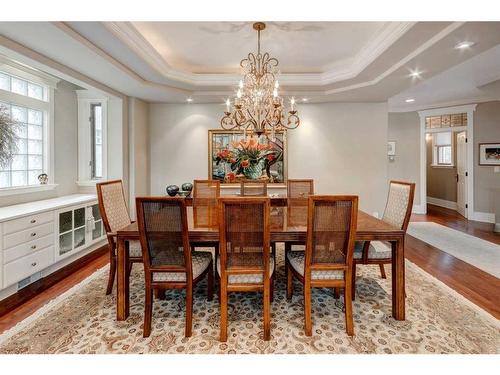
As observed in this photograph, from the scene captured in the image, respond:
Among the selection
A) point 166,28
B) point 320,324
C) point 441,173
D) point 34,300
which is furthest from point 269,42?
point 441,173

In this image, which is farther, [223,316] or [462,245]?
[462,245]

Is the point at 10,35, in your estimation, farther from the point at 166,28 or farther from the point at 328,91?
the point at 328,91

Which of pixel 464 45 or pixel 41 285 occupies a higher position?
pixel 464 45

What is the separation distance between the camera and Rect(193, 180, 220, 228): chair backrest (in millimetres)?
2609

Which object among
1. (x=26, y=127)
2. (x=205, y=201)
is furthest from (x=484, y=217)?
(x=26, y=127)

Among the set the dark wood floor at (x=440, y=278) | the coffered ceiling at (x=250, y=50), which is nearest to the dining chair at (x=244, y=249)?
the dark wood floor at (x=440, y=278)

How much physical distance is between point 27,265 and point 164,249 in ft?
5.92

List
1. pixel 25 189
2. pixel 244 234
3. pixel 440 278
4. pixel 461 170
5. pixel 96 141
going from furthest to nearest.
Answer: pixel 461 170 < pixel 96 141 < pixel 25 189 < pixel 440 278 < pixel 244 234

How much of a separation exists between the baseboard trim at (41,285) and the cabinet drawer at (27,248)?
377mm

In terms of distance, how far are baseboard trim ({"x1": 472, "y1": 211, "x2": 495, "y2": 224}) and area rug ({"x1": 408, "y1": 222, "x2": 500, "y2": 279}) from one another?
1.13 meters

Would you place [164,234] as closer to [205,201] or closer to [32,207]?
[205,201]

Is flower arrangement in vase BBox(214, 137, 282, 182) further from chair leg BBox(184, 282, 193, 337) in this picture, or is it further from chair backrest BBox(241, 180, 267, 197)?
chair leg BBox(184, 282, 193, 337)

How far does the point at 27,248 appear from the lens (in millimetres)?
2707
